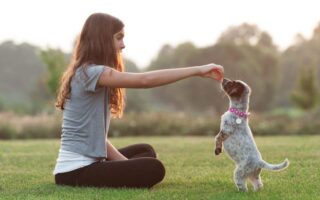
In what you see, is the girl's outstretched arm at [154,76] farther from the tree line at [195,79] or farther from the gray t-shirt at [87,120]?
the tree line at [195,79]

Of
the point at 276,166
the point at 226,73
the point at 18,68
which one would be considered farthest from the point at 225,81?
the point at 18,68

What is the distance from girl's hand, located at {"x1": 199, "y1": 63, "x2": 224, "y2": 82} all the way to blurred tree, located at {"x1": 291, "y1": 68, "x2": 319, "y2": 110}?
2397 cm

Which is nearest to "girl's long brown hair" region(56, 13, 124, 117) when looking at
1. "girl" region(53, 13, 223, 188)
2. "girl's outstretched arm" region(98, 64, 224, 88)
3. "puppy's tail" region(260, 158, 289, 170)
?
"girl" region(53, 13, 223, 188)

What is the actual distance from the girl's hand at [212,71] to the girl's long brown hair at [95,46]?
1032 mm

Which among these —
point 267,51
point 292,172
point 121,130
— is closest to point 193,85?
point 267,51

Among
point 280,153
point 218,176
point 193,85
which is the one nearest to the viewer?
point 218,176

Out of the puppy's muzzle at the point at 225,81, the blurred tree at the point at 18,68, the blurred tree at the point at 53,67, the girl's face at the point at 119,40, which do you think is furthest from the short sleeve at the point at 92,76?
the blurred tree at the point at 18,68

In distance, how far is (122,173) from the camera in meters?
5.68

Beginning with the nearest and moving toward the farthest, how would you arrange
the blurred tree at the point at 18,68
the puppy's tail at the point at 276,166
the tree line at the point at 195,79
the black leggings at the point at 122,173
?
the puppy's tail at the point at 276,166 → the black leggings at the point at 122,173 → the tree line at the point at 195,79 → the blurred tree at the point at 18,68

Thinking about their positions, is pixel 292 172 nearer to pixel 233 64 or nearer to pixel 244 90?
pixel 244 90

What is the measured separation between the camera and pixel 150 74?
17.6 feet

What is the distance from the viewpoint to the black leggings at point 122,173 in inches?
223

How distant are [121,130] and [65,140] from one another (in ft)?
Answer: 48.5

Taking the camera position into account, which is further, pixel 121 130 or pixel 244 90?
pixel 121 130
